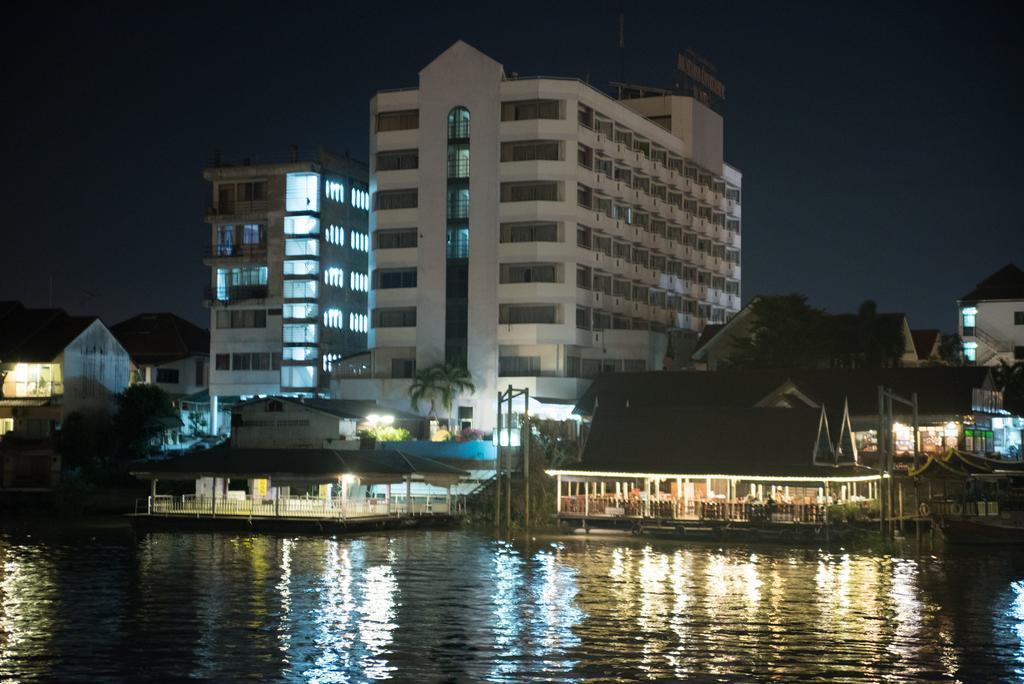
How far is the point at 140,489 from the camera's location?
93312mm

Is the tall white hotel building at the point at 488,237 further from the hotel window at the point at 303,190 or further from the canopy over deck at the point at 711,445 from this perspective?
the canopy over deck at the point at 711,445

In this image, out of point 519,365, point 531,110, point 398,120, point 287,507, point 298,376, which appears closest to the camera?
point 287,507

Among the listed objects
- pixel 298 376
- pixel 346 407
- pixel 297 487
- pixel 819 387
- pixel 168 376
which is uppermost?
pixel 168 376

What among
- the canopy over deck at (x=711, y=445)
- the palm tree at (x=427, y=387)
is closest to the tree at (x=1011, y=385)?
the canopy over deck at (x=711, y=445)

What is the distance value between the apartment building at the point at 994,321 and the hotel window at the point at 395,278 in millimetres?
52463

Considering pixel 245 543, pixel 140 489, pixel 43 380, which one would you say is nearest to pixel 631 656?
pixel 245 543

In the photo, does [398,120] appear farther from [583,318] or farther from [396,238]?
[583,318]

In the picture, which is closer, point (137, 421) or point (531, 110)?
point (137, 421)

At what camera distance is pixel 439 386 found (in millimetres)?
100500

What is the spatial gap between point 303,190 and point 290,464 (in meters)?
47.3

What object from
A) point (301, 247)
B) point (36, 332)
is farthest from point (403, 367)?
point (36, 332)

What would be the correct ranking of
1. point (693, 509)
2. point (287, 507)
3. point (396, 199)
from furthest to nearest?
1. point (396, 199)
2. point (287, 507)
3. point (693, 509)

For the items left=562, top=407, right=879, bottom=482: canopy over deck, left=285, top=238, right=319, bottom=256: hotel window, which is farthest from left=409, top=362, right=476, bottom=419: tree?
left=562, top=407, right=879, bottom=482: canopy over deck

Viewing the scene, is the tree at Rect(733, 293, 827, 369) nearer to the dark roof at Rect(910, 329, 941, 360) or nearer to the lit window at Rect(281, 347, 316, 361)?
the dark roof at Rect(910, 329, 941, 360)
